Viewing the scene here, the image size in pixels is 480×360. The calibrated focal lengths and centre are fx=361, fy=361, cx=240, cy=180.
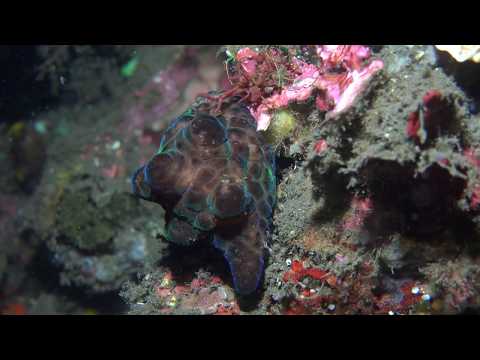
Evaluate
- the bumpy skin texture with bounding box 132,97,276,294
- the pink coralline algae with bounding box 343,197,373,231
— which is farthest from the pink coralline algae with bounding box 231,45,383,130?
the pink coralline algae with bounding box 343,197,373,231

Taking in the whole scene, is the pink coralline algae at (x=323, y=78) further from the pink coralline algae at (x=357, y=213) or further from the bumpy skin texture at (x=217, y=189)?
the pink coralline algae at (x=357, y=213)

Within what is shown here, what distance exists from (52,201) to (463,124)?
8.44 meters

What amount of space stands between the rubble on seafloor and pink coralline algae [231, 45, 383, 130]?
1cm

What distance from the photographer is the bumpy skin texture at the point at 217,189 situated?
3369mm

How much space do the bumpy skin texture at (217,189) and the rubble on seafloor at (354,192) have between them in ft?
0.97

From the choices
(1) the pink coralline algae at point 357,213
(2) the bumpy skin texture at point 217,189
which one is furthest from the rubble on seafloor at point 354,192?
(2) the bumpy skin texture at point 217,189

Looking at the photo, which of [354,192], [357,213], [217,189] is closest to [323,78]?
[354,192]

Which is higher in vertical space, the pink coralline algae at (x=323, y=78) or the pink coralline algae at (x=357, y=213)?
the pink coralline algae at (x=323, y=78)

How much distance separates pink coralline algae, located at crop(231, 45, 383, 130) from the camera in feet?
10.2

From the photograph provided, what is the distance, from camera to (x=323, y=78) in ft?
11.4

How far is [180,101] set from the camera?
9305mm

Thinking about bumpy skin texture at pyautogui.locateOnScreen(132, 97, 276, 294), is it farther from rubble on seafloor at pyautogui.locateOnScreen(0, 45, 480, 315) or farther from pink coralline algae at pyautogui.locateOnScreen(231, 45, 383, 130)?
pink coralline algae at pyautogui.locateOnScreen(231, 45, 383, 130)

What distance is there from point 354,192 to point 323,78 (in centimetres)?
113
